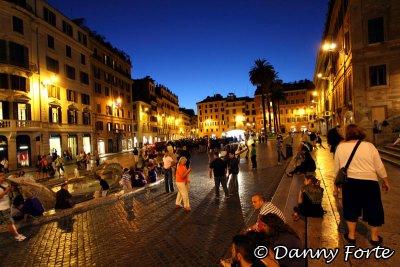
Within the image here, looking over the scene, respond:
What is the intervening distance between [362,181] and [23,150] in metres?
34.0

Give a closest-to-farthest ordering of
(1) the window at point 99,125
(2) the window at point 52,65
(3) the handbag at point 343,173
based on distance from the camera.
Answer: (3) the handbag at point 343,173 → (2) the window at point 52,65 → (1) the window at point 99,125

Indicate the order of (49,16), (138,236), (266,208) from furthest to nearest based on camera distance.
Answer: (49,16)
(138,236)
(266,208)

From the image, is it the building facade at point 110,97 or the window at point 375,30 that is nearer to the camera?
the window at point 375,30

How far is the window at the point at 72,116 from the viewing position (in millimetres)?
42312

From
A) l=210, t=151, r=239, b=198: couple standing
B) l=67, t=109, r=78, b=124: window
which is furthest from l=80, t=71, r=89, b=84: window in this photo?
l=210, t=151, r=239, b=198: couple standing

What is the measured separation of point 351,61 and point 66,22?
3389cm

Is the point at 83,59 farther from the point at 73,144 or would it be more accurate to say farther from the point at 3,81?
the point at 3,81

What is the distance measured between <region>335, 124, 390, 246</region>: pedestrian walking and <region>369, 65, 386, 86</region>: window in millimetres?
24931

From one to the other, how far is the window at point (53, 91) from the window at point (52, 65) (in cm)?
197

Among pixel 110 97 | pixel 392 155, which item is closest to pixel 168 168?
pixel 392 155

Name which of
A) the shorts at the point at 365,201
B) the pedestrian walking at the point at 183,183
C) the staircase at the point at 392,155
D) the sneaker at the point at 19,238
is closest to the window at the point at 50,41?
the pedestrian walking at the point at 183,183

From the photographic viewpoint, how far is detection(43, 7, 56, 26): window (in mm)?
37456

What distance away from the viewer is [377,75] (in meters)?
27.0

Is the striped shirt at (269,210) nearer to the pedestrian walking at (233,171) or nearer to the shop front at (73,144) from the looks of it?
the pedestrian walking at (233,171)
